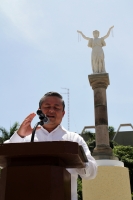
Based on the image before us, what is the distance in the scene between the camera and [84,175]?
4.89 ft

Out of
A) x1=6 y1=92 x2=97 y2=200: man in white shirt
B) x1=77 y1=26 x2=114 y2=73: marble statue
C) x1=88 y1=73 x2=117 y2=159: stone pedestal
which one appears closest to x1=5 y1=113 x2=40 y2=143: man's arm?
x1=6 y1=92 x2=97 y2=200: man in white shirt

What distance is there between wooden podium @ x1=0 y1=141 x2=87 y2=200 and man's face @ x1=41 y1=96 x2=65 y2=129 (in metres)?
0.51

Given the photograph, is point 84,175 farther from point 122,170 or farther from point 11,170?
point 122,170

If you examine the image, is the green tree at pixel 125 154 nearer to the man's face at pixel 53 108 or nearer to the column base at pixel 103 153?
the column base at pixel 103 153

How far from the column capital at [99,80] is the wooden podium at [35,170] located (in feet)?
32.5

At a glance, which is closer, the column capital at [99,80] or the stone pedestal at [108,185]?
the stone pedestal at [108,185]

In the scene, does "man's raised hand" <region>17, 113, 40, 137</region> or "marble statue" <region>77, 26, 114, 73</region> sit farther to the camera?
"marble statue" <region>77, 26, 114, 73</region>

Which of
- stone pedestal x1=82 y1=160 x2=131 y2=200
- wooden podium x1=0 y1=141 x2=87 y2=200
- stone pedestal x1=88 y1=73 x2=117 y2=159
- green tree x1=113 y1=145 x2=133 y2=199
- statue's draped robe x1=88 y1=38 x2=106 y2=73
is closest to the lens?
wooden podium x1=0 y1=141 x2=87 y2=200

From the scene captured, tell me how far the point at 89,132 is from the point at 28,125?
95.7 feet

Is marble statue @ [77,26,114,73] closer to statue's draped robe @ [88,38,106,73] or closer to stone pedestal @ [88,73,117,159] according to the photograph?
statue's draped robe @ [88,38,106,73]

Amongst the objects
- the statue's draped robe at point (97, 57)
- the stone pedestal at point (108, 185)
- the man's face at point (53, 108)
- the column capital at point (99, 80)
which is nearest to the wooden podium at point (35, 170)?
the man's face at point (53, 108)

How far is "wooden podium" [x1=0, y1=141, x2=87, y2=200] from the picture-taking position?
3.57 ft

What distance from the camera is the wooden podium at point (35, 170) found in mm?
1089

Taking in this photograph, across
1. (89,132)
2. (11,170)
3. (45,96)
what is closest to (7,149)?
(11,170)
